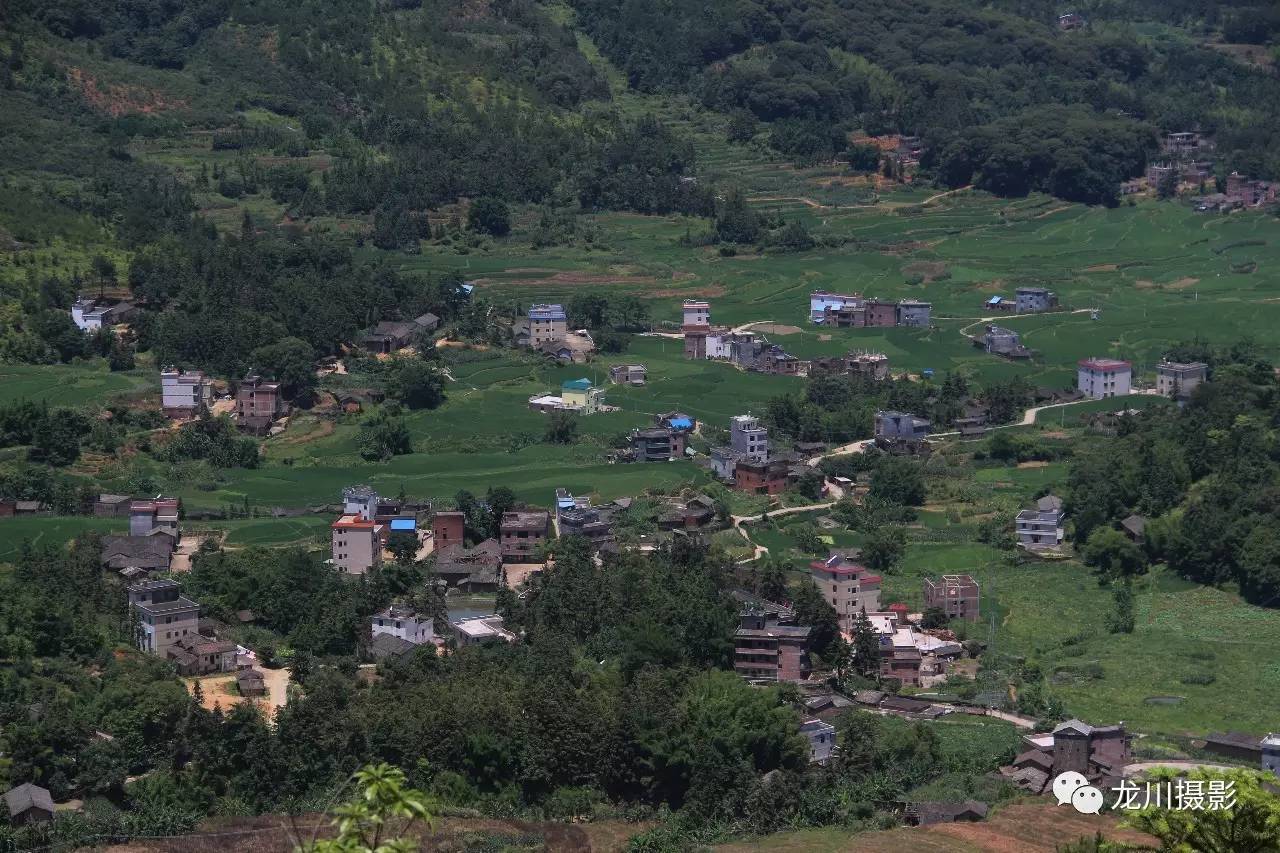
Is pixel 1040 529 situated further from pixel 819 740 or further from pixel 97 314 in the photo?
pixel 97 314

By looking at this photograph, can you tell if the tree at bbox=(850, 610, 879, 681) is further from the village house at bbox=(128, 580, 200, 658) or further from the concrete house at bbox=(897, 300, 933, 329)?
the concrete house at bbox=(897, 300, 933, 329)

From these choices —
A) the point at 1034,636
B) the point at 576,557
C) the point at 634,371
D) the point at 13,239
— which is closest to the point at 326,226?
the point at 13,239

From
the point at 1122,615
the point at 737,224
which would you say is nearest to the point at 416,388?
the point at 1122,615

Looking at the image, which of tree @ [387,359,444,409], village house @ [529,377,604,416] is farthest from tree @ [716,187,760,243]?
tree @ [387,359,444,409]

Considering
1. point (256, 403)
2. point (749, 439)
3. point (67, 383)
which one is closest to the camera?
point (749, 439)

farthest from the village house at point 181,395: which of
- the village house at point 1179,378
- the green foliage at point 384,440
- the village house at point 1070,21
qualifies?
the village house at point 1070,21

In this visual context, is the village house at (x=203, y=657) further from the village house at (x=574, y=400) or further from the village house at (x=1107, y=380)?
the village house at (x=1107, y=380)
